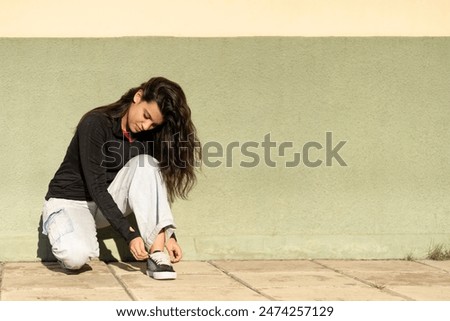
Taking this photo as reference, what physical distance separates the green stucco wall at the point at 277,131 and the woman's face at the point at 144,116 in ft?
1.99

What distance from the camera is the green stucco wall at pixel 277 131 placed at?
17.7 ft

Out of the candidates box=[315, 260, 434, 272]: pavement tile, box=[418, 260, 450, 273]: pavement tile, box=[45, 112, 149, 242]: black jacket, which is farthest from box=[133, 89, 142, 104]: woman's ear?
box=[418, 260, 450, 273]: pavement tile

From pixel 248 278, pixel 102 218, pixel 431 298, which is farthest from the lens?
pixel 102 218

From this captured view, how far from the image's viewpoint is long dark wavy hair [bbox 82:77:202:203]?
4.81 metres

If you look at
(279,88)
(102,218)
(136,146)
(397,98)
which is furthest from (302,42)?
(102,218)

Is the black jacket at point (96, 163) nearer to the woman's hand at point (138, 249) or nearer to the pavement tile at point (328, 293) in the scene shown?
the woman's hand at point (138, 249)

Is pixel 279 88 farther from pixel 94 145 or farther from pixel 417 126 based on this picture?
pixel 94 145

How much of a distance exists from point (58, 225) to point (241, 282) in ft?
3.52

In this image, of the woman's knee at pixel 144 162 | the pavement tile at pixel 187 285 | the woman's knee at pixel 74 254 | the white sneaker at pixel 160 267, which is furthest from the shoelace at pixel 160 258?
the woman's knee at pixel 144 162

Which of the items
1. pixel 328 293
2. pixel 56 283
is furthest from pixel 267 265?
pixel 56 283

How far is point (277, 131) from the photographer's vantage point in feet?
18.3
